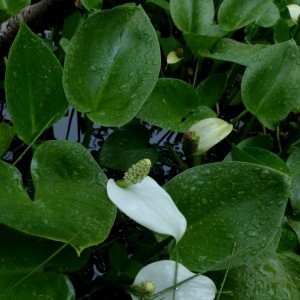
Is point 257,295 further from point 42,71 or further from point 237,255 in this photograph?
point 42,71

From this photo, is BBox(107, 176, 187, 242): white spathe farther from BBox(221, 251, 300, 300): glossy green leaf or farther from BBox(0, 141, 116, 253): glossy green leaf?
BBox(221, 251, 300, 300): glossy green leaf

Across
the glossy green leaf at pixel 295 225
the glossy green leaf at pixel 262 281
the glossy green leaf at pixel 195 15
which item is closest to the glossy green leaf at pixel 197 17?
the glossy green leaf at pixel 195 15

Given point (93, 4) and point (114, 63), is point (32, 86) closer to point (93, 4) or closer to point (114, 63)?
point (114, 63)

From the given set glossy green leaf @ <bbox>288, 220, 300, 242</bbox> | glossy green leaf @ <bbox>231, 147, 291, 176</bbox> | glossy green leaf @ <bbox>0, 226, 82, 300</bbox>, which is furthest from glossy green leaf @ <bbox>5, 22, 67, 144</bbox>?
glossy green leaf @ <bbox>288, 220, 300, 242</bbox>

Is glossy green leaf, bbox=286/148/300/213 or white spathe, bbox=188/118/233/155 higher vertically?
white spathe, bbox=188/118/233/155

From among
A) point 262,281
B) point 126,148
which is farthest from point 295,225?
point 126,148

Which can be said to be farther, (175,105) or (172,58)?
(172,58)

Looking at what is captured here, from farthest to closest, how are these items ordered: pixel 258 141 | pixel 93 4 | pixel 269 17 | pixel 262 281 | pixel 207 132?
pixel 269 17
pixel 93 4
pixel 258 141
pixel 207 132
pixel 262 281
